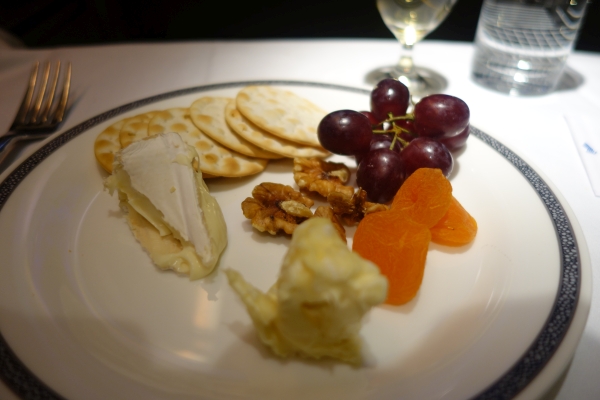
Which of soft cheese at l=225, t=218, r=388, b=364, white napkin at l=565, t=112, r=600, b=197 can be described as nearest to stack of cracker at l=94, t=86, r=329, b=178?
soft cheese at l=225, t=218, r=388, b=364

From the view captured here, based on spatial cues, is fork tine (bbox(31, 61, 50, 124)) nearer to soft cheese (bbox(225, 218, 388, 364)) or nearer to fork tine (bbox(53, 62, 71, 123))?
fork tine (bbox(53, 62, 71, 123))

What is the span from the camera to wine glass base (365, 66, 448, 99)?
4.92 ft

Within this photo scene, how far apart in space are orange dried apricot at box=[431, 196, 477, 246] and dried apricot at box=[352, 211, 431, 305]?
0.13 meters

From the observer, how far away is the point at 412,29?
1.45 metres

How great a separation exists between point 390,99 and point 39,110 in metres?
1.10

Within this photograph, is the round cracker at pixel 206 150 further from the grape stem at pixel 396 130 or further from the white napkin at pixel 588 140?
the white napkin at pixel 588 140

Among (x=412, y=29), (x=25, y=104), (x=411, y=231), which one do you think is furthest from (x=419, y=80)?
(x=25, y=104)

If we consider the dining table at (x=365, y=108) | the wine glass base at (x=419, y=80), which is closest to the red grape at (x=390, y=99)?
the dining table at (x=365, y=108)

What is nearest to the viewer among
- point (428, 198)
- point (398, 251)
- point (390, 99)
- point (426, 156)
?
point (398, 251)

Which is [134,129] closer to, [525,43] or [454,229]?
[454,229]

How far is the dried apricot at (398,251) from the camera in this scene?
69 cm

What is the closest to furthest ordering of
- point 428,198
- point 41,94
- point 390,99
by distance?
point 428,198 → point 390,99 → point 41,94

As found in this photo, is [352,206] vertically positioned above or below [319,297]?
below

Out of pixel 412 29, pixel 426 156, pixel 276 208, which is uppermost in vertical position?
pixel 412 29
